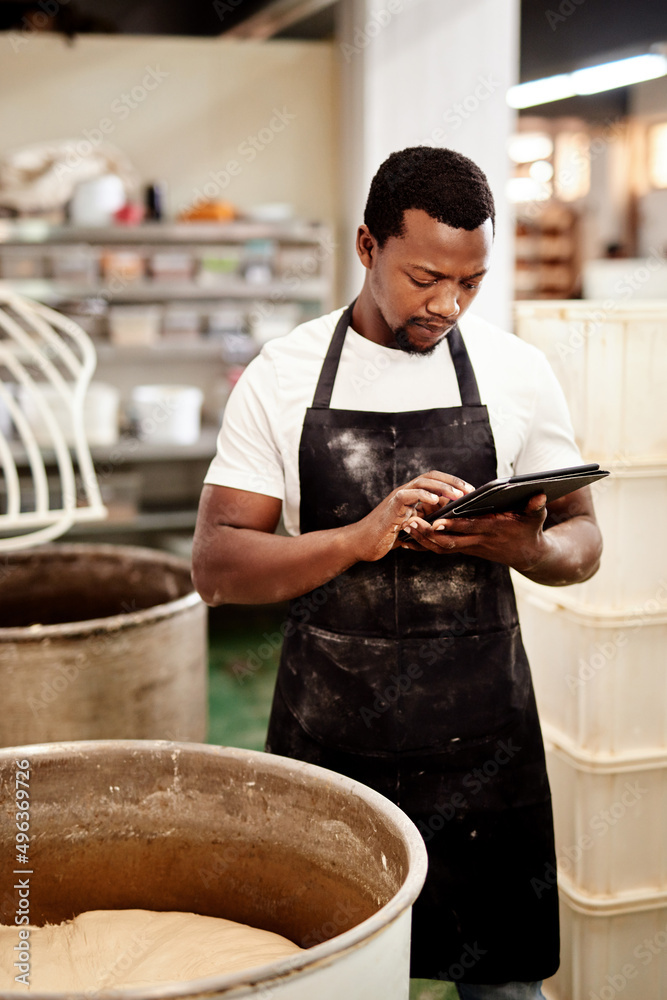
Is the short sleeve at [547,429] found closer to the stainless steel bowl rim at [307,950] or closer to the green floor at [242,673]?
the stainless steel bowl rim at [307,950]

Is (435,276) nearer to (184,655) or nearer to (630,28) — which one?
(184,655)

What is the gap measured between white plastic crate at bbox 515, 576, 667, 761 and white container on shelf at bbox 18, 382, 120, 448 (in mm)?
2967

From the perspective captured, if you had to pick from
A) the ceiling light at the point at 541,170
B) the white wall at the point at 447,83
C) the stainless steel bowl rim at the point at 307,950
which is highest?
the ceiling light at the point at 541,170

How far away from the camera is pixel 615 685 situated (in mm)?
1961

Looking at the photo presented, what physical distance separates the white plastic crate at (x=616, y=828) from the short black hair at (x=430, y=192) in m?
1.14

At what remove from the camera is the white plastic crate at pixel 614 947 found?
1.96m

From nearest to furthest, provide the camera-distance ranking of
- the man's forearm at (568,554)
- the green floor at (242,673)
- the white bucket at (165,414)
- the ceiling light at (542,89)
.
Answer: the man's forearm at (568,554) → the green floor at (242,673) → the white bucket at (165,414) → the ceiling light at (542,89)

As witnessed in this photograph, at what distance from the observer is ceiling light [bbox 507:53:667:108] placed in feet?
23.0

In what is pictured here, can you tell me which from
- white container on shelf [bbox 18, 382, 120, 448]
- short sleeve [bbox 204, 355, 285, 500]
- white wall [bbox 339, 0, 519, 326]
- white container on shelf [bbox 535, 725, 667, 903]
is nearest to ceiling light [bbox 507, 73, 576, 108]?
white wall [bbox 339, 0, 519, 326]

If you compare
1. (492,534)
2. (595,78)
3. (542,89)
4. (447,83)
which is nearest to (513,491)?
(492,534)

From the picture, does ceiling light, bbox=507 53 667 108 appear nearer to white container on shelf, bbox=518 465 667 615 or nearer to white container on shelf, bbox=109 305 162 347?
white container on shelf, bbox=109 305 162 347

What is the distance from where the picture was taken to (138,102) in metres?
5.17

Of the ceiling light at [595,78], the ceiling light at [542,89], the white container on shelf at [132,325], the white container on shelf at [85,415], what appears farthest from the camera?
the ceiling light at [542,89]

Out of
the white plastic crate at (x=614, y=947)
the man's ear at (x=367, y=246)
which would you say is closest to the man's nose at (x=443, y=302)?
the man's ear at (x=367, y=246)
